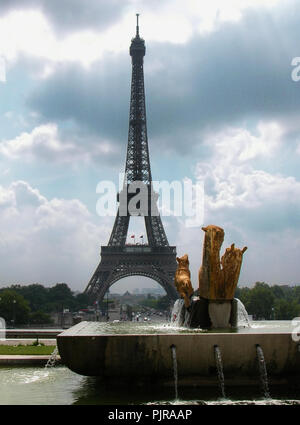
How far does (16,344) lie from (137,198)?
63.5 metres

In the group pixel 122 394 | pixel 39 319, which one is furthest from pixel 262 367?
pixel 39 319

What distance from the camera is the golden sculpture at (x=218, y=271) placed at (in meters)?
17.2

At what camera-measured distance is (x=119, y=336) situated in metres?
13.6

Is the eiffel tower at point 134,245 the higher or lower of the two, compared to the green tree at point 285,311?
higher

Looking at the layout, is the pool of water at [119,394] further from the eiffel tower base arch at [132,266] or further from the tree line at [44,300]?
the eiffel tower base arch at [132,266]

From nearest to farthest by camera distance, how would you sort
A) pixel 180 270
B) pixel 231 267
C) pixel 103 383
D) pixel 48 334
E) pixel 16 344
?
pixel 103 383 → pixel 231 267 → pixel 180 270 → pixel 16 344 → pixel 48 334

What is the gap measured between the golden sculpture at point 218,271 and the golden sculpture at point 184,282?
93 cm

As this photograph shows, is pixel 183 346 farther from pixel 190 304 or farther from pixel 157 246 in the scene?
pixel 157 246

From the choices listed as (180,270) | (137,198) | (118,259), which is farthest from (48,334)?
(137,198)

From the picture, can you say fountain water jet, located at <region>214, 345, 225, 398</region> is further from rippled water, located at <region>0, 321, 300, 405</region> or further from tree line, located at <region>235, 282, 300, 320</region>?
Answer: tree line, located at <region>235, 282, 300, 320</region>

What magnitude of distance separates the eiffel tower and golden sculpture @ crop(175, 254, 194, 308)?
6178 centimetres

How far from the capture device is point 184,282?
1856cm

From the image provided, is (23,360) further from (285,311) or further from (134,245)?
(134,245)

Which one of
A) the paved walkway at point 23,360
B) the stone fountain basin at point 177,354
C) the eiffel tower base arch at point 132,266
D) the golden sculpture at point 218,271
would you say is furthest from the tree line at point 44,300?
the stone fountain basin at point 177,354
